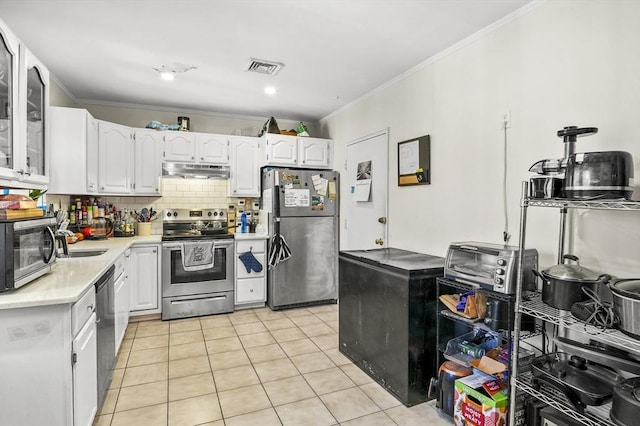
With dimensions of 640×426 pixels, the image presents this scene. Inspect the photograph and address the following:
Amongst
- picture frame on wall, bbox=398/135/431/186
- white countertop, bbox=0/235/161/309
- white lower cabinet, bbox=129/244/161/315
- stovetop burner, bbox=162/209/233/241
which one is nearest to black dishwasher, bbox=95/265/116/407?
white countertop, bbox=0/235/161/309

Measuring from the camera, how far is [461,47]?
2.67 meters

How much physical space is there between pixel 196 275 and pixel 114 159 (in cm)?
158

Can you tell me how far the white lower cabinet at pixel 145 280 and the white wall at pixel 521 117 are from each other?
2.62 metres

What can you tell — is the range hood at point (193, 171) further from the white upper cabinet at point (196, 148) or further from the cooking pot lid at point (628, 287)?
the cooking pot lid at point (628, 287)

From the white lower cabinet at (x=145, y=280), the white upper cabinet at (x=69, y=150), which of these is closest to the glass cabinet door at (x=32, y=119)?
the white upper cabinet at (x=69, y=150)

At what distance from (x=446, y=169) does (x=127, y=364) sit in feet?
9.89

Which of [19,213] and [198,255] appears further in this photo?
[198,255]

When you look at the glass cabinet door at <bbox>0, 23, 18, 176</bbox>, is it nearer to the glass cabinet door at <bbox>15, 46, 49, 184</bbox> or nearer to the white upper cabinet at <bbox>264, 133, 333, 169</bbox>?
the glass cabinet door at <bbox>15, 46, 49, 184</bbox>

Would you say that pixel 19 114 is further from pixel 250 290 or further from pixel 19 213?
pixel 250 290

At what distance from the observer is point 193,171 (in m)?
4.27

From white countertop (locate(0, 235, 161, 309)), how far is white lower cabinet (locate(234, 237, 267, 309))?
161 cm

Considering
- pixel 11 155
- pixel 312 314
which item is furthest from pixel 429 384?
pixel 11 155

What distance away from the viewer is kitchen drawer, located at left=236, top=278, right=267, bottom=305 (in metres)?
4.31

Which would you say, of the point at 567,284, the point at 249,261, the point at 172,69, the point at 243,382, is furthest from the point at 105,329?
the point at 567,284
